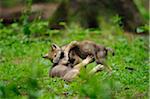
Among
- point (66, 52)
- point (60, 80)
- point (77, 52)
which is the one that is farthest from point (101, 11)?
point (60, 80)

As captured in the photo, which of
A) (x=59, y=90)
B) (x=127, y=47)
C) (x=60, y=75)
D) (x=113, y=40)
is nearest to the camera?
(x=59, y=90)

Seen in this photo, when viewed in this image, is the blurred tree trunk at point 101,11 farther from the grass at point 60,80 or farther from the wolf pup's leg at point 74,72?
the wolf pup's leg at point 74,72

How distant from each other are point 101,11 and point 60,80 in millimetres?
5542

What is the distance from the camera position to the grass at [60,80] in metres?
5.71

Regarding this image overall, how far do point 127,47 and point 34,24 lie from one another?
1870 mm

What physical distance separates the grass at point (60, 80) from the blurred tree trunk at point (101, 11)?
1.12 ft

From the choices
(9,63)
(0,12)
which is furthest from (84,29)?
(0,12)

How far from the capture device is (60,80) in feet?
24.8

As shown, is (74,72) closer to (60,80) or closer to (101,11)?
(60,80)

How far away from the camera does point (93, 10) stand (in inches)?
508

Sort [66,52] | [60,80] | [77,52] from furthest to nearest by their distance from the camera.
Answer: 1. [77,52]
2. [66,52]
3. [60,80]

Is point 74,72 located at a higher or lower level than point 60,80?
higher

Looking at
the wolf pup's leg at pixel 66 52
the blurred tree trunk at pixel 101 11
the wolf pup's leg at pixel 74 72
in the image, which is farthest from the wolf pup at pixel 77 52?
the blurred tree trunk at pixel 101 11

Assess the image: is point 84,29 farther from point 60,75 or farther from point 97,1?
point 60,75
